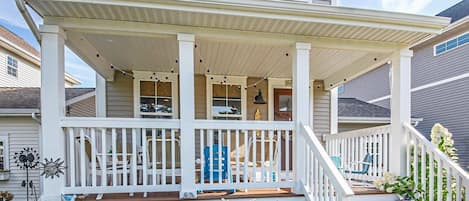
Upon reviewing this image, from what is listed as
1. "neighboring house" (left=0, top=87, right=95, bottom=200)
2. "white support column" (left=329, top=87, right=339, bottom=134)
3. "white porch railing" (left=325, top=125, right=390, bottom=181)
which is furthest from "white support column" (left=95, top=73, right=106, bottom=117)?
"white support column" (left=329, top=87, right=339, bottom=134)

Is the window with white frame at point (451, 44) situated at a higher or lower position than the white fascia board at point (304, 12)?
higher

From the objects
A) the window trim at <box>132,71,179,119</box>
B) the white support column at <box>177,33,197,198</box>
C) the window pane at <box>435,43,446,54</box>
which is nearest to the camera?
the white support column at <box>177,33,197,198</box>

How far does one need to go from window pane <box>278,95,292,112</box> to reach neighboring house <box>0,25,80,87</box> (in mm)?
8861

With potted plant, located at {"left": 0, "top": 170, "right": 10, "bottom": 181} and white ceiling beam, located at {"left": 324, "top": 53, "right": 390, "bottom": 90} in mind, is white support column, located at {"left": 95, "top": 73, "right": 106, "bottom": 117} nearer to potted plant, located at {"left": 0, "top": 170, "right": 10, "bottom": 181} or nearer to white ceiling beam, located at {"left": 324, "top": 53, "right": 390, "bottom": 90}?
potted plant, located at {"left": 0, "top": 170, "right": 10, "bottom": 181}

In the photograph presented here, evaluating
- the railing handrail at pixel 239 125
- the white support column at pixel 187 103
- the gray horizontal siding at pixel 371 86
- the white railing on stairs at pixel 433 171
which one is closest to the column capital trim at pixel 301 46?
the railing handrail at pixel 239 125

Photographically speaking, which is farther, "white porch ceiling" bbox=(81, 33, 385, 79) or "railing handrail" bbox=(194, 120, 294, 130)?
"white porch ceiling" bbox=(81, 33, 385, 79)

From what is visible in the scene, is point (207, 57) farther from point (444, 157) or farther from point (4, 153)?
point (4, 153)

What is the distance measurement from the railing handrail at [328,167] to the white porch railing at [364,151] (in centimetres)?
148

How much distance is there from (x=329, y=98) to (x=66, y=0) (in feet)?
18.9

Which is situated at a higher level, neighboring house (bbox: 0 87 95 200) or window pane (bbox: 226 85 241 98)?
window pane (bbox: 226 85 241 98)

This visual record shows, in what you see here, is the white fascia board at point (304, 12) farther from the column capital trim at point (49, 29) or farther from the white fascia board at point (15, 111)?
the white fascia board at point (15, 111)

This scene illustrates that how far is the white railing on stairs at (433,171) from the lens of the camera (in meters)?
3.31

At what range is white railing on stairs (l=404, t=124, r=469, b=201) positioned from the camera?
3.31 meters

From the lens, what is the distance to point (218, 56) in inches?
209
